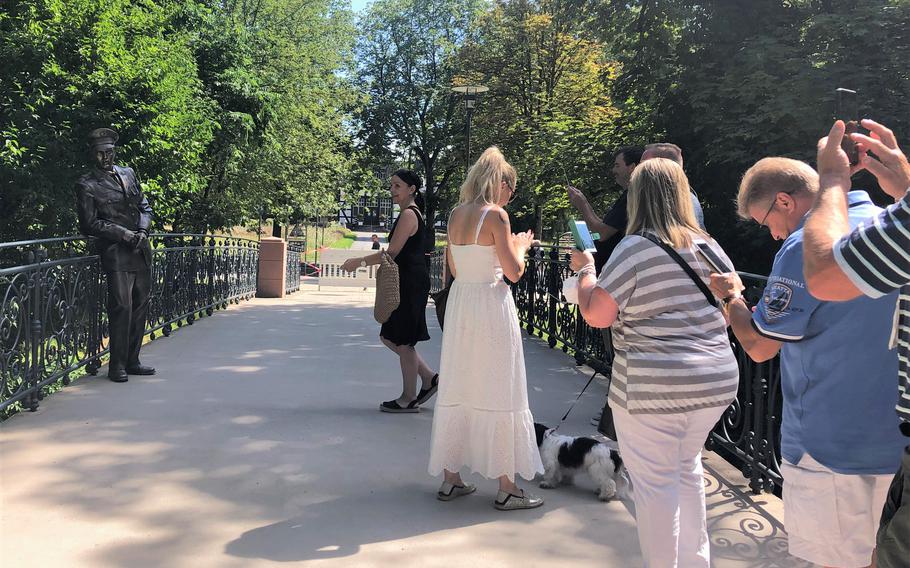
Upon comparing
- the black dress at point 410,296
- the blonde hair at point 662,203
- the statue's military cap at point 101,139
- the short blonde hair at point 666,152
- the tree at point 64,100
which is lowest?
the black dress at point 410,296

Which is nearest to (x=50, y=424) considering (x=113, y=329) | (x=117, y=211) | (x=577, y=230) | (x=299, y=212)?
(x=113, y=329)

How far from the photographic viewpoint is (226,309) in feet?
45.9

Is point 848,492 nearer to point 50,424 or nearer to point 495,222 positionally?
point 495,222

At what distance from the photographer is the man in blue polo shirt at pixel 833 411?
210cm

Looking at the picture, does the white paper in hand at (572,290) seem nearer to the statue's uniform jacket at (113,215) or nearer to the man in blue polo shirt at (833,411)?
the man in blue polo shirt at (833,411)

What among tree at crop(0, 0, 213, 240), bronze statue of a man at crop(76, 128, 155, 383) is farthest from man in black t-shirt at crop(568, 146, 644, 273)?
tree at crop(0, 0, 213, 240)

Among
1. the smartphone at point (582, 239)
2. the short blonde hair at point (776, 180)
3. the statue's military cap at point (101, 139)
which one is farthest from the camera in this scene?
the statue's military cap at point (101, 139)

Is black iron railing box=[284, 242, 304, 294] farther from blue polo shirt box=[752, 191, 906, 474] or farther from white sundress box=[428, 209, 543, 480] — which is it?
blue polo shirt box=[752, 191, 906, 474]

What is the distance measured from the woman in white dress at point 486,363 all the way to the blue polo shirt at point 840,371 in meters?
1.94

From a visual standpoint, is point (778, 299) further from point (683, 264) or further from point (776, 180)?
point (683, 264)

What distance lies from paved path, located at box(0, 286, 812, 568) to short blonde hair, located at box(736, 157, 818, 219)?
187cm

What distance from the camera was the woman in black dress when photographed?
5805mm

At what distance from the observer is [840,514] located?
7.03 feet

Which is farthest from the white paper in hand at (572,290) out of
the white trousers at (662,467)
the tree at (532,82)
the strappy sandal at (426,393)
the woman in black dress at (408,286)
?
the tree at (532,82)
